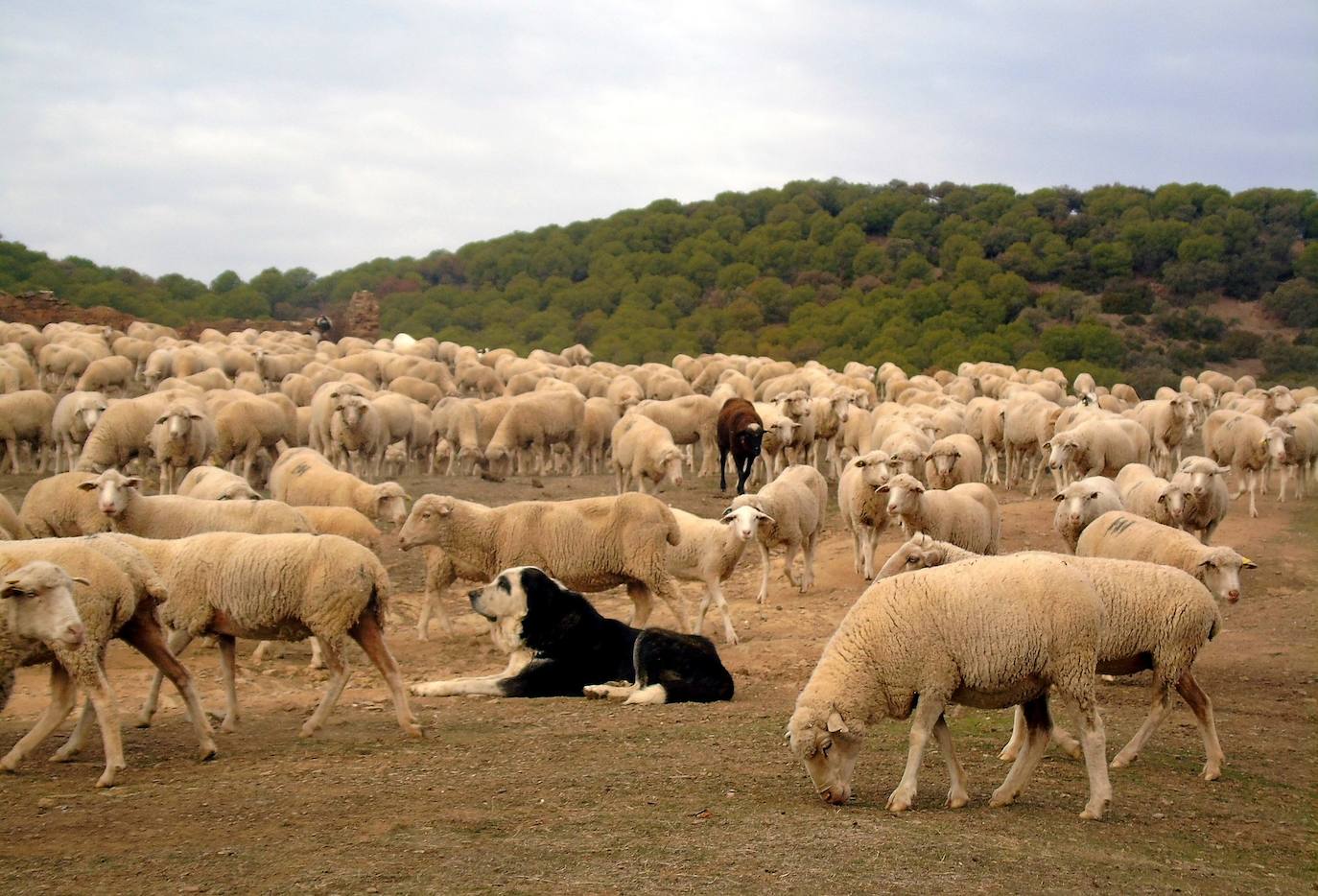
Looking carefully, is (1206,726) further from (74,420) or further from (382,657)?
(74,420)

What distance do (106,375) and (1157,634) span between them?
86.2ft

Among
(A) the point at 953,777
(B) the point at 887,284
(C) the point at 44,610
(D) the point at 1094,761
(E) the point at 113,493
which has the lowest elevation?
(A) the point at 953,777

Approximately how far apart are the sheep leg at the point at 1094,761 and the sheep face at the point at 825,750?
1.23 metres

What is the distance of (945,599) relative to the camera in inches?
281

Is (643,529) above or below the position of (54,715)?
above

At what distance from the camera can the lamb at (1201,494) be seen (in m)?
14.8

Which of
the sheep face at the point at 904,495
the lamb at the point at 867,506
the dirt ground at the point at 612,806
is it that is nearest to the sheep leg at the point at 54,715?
the dirt ground at the point at 612,806

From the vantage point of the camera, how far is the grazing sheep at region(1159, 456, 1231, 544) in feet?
48.4

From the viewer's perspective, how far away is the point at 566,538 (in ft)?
42.1

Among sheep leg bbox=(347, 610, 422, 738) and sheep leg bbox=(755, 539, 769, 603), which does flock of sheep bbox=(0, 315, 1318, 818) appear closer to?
sheep leg bbox=(347, 610, 422, 738)

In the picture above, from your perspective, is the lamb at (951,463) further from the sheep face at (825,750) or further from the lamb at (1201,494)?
the sheep face at (825,750)

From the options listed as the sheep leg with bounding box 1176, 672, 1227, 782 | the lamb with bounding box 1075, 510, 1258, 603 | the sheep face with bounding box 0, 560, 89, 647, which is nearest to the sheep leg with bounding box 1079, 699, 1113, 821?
the sheep leg with bounding box 1176, 672, 1227, 782

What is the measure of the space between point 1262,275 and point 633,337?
106 ft

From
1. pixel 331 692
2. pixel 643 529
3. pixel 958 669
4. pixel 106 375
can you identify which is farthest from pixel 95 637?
pixel 106 375
